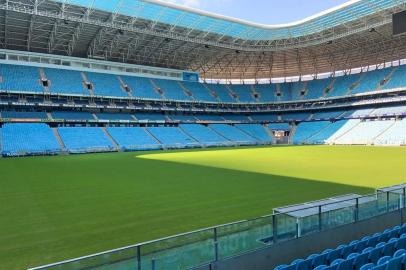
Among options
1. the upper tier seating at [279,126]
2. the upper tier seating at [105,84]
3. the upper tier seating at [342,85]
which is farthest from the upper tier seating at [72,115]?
the upper tier seating at [342,85]

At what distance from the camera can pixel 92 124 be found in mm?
54438

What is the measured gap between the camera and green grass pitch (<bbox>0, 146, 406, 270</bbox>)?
32.7 ft

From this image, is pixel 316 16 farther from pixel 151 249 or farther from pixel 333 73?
pixel 151 249

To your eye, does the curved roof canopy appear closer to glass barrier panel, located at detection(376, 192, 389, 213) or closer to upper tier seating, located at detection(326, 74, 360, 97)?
upper tier seating, located at detection(326, 74, 360, 97)

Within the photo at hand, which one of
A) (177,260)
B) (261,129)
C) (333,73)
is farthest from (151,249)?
(333,73)

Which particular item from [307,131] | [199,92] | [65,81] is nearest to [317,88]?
[307,131]

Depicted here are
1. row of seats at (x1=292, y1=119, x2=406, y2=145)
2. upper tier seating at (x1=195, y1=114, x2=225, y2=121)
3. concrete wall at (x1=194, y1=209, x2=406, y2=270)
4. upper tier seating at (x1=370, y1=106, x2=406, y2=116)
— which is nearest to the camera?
concrete wall at (x1=194, y1=209, x2=406, y2=270)

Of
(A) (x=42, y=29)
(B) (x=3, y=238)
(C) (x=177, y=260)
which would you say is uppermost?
(A) (x=42, y=29)

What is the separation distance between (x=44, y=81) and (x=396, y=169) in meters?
49.1

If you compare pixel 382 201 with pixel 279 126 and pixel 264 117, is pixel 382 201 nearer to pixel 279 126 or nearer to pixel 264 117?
pixel 279 126

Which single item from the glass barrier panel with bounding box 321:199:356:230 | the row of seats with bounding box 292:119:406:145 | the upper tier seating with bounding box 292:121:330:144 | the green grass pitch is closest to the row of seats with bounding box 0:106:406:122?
the row of seats with bounding box 292:119:406:145

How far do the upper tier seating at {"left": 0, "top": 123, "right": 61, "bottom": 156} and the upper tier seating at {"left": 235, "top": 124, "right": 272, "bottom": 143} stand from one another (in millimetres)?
37165

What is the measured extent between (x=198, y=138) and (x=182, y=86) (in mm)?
15111

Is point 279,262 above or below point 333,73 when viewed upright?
below
